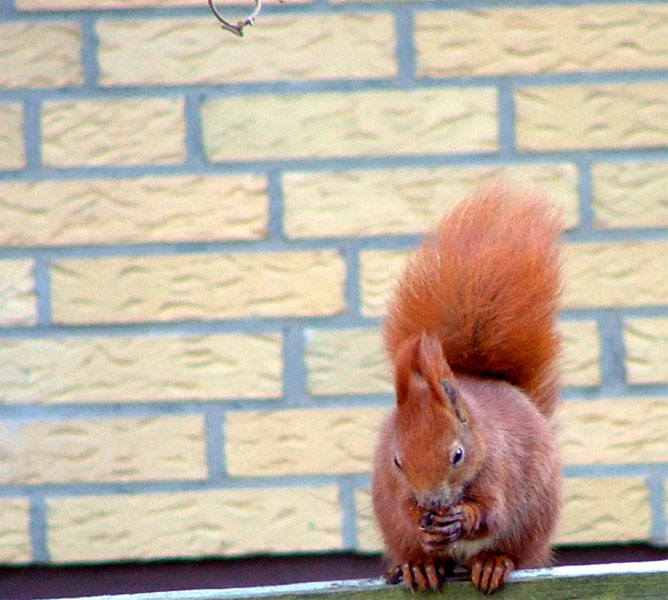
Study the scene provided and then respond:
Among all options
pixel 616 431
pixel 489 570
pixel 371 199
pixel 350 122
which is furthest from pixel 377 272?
pixel 489 570

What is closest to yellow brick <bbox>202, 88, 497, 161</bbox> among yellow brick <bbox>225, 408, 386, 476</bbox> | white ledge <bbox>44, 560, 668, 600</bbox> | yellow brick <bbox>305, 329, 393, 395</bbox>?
yellow brick <bbox>305, 329, 393, 395</bbox>

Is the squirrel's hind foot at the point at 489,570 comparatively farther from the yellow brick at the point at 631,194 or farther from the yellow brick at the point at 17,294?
the yellow brick at the point at 17,294

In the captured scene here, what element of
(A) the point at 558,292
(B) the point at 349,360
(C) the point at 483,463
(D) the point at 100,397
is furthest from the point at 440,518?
(D) the point at 100,397

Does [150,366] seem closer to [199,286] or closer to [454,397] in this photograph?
[199,286]

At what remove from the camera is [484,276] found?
4.70 feet

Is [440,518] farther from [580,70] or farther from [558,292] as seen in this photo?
[580,70]

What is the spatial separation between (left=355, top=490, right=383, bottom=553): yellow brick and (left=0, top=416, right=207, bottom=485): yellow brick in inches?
9.5

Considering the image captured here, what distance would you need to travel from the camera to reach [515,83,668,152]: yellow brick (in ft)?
6.20

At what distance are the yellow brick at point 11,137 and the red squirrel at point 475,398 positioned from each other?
74cm

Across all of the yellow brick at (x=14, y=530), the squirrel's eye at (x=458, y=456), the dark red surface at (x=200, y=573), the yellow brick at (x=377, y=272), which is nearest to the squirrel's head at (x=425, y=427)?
the squirrel's eye at (x=458, y=456)

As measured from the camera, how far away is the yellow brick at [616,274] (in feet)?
6.22

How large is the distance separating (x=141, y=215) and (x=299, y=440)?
42cm

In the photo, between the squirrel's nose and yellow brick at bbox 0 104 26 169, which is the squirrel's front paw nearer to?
the squirrel's nose

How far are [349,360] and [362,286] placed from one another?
12 cm
